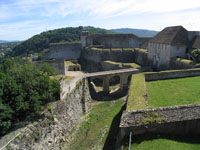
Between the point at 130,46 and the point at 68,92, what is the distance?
94.8 ft

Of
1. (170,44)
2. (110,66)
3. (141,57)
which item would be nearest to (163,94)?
(170,44)

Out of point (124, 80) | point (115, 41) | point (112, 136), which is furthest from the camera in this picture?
point (115, 41)

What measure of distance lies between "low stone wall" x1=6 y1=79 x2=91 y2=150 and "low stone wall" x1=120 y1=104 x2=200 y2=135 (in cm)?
684

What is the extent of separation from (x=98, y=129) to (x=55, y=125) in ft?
14.1

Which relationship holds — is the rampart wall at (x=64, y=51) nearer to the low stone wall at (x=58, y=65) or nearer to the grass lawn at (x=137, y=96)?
the low stone wall at (x=58, y=65)

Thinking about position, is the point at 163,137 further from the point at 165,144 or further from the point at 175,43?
the point at 175,43

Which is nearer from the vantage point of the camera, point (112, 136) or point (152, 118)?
point (152, 118)

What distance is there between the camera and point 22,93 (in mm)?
12414

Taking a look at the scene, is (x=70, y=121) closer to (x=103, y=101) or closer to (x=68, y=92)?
(x=68, y=92)

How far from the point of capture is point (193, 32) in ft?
81.5

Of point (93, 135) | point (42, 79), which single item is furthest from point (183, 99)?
point (42, 79)

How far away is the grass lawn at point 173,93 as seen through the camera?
1177cm

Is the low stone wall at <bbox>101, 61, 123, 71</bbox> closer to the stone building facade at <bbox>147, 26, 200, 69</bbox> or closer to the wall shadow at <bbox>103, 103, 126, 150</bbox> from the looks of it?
the stone building facade at <bbox>147, 26, 200, 69</bbox>

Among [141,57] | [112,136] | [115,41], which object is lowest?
[112,136]
